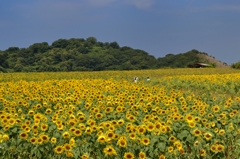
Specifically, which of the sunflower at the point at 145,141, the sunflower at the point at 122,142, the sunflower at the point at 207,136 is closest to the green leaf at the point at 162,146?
the sunflower at the point at 145,141

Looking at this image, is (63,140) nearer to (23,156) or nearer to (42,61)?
(23,156)

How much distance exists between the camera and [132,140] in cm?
556

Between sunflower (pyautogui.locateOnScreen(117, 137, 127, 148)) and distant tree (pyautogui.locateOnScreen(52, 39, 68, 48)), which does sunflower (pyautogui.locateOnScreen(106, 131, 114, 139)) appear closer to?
sunflower (pyautogui.locateOnScreen(117, 137, 127, 148))

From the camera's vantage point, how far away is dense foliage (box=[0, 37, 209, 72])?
7925cm

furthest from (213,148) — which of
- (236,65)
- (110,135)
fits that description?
(236,65)

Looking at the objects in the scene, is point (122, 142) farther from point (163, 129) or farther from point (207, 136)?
point (207, 136)

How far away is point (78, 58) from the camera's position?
282 ft

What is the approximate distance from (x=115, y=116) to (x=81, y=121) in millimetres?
1105

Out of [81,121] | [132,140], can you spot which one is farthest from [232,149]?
[81,121]

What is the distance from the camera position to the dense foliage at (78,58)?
79.2 metres

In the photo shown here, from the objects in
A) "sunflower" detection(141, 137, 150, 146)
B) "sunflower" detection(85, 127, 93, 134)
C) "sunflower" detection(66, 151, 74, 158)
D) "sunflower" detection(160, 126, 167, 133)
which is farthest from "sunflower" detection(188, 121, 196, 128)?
"sunflower" detection(66, 151, 74, 158)

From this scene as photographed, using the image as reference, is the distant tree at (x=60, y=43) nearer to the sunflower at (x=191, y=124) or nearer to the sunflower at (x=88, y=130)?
the sunflower at (x=191, y=124)

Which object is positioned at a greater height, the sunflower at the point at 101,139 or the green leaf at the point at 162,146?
the sunflower at the point at 101,139

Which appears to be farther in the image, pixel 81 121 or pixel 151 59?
pixel 151 59
